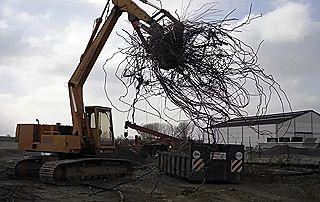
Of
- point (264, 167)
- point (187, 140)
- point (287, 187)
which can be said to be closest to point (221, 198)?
point (287, 187)

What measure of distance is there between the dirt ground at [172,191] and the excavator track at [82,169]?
36 cm

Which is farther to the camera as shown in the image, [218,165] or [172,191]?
[218,165]

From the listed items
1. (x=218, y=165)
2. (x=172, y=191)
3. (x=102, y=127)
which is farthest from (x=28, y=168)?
(x=218, y=165)

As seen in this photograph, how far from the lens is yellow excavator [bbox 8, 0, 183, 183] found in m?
16.2

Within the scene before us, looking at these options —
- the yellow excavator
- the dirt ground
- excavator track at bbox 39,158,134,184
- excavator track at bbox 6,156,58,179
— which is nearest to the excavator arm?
the yellow excavator

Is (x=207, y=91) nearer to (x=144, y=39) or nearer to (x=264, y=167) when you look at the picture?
(x=144, y=39)

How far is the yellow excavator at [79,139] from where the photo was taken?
16250mm

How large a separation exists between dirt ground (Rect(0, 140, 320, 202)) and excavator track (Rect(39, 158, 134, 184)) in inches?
14.1

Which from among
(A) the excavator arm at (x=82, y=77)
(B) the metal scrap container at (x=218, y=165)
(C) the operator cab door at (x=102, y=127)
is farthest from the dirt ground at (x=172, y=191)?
(A) the excavator arm at (x=82, y=77)

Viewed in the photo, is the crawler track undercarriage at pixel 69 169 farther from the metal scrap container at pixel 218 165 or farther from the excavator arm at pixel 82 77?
the metal scrap container at pixel 218 165

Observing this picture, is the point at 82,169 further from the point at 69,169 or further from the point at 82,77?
the point at 82,77

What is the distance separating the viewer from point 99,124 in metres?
17.2

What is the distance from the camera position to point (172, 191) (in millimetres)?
14227

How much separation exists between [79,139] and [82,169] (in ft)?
3.46
